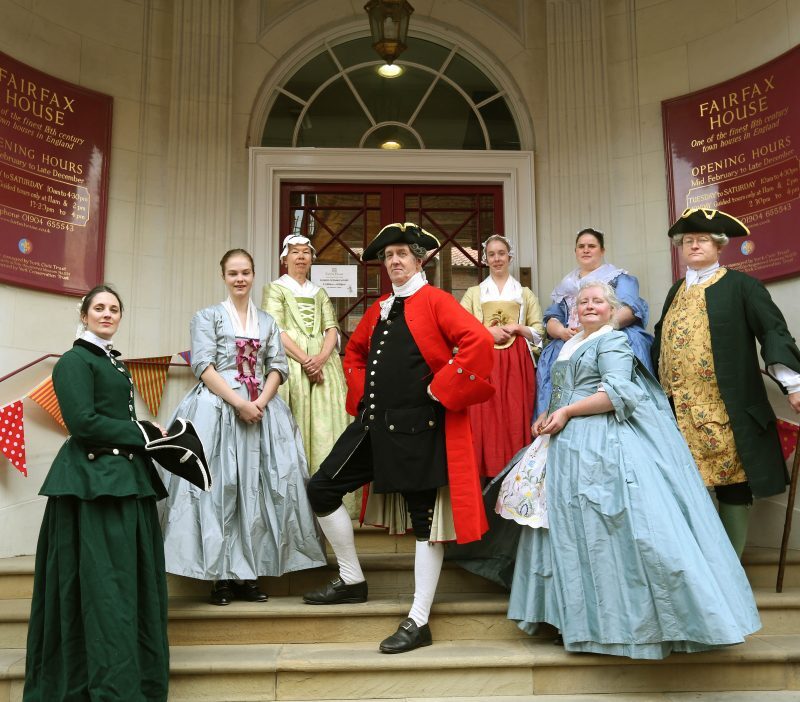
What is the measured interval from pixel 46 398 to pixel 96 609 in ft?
7.39

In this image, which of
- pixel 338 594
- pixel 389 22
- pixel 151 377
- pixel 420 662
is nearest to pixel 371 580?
pixel 338 594

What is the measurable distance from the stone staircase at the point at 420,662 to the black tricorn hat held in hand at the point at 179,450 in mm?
767

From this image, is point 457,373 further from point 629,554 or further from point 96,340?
point 96,340

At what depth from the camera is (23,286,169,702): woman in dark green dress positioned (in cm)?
285

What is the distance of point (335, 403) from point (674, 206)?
9.24 feet

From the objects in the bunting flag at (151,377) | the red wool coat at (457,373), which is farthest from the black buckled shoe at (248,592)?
the bunting flag at (151,377)

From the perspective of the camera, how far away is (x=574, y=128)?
5.95 m

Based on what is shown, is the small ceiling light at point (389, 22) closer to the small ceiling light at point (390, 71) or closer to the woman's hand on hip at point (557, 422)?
the small ceiling light at point (390, 71)

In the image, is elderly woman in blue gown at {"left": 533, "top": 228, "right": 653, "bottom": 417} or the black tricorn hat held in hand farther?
elderly woman in blue gown at {"left": 533, "top": 228, "right": 653, "bottom": 417}

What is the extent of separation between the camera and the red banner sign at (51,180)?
497cm

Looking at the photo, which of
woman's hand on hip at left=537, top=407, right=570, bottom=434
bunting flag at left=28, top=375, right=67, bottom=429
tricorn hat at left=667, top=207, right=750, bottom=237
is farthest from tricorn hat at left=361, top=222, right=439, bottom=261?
bunting flag at left=28, top=375, right=67, bottom=429

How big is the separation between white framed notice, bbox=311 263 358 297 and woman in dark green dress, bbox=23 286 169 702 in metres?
2.84

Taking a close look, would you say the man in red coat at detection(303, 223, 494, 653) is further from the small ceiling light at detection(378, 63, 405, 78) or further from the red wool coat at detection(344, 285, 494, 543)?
the small ceiling light at detection(378, 63, 405, 78)

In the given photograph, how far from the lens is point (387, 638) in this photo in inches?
133
